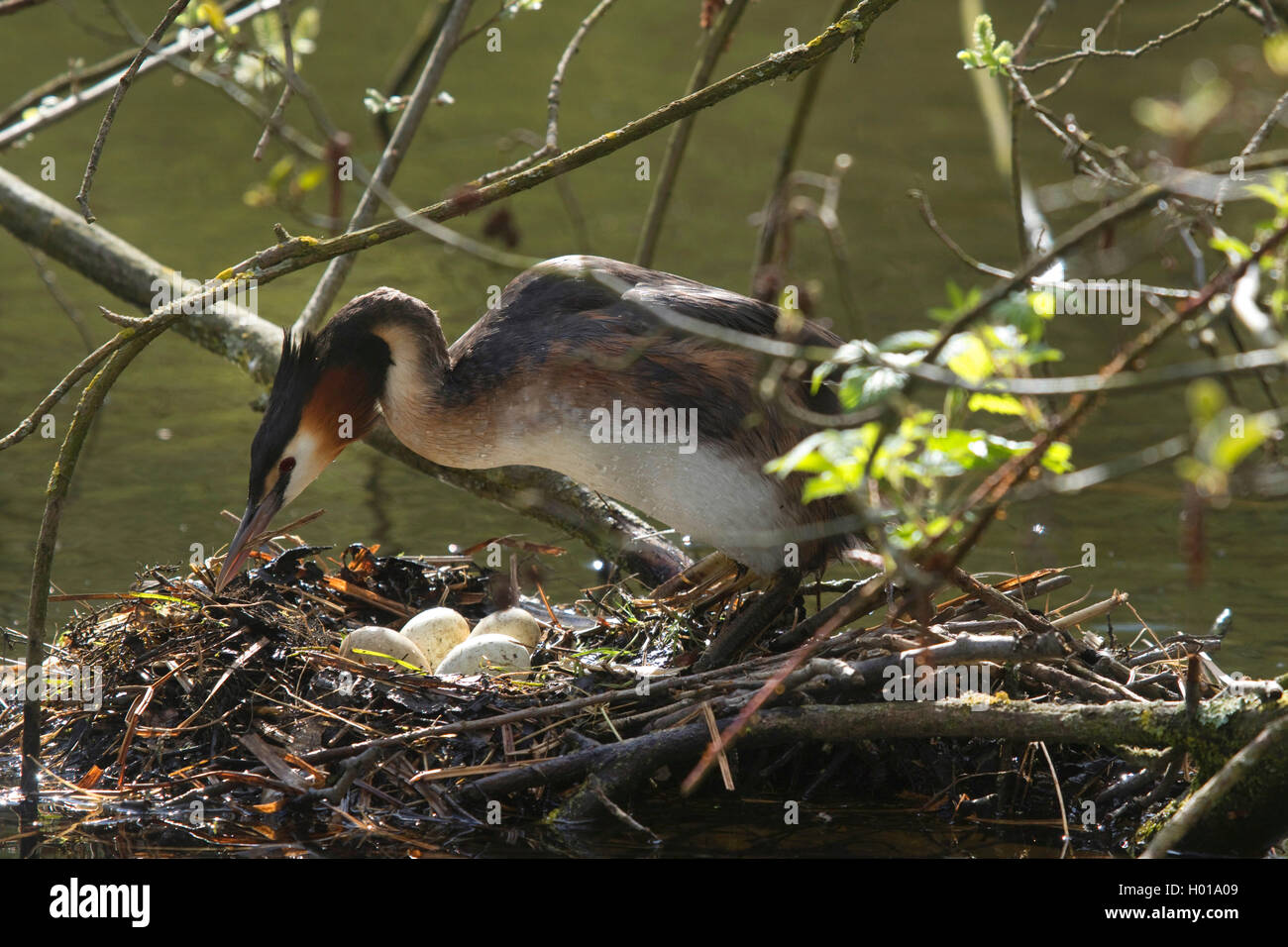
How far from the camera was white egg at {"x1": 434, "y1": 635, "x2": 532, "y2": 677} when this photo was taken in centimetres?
510

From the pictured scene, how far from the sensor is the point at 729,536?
4.97 m

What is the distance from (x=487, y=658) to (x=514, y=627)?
0.35 metres

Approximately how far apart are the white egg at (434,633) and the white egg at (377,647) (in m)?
0.19

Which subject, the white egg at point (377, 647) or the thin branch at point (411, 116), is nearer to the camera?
the white egg at point (377, 647)

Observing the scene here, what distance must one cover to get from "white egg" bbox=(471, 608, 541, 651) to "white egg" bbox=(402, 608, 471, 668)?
0.08 m

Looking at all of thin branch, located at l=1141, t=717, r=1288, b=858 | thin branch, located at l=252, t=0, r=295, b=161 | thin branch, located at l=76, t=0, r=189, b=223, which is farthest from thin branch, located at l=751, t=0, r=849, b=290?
thin branch, located at l=1141, t=717, r=1288, b=858

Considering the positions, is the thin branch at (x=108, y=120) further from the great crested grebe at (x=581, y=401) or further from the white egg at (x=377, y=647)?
the white egg at (x=377, y=647)

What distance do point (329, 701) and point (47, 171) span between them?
3145 mm

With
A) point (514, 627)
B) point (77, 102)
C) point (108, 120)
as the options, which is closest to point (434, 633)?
point (514, 627)

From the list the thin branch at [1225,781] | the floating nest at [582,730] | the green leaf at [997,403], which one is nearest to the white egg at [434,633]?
the floating nest at [582,730]

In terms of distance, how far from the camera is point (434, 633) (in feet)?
17.9

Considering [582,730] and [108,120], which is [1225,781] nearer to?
[582,730]

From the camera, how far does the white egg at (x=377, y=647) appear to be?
5.06 meters

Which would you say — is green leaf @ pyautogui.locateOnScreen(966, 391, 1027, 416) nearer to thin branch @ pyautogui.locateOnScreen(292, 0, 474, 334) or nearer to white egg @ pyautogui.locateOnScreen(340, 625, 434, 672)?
white egg @ pyautogui.locateOnScreen(340, 625, 434, 672)
